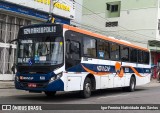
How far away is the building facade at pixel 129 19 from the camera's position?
150 ft

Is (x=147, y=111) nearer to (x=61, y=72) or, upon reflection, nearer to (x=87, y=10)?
(x=61, y=72)

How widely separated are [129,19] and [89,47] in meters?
33.4

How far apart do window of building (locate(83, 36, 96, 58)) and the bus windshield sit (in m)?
2.05

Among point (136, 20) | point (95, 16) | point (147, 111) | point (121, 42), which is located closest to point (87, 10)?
point (95, 16)

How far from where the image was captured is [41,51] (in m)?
14.2

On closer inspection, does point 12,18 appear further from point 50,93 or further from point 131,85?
point 50,93

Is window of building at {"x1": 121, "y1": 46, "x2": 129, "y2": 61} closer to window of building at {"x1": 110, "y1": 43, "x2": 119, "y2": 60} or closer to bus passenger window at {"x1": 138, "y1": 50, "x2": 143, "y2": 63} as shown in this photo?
window of building at {"x1": 110, "y1": 43, "x2": 119, "y2": 60}

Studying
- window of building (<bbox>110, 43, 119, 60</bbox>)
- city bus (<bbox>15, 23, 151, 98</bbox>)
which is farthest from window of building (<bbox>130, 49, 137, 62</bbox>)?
city bus (<bbox>15, 23, 151, 98</bbox>)

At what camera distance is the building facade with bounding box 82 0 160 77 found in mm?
45688

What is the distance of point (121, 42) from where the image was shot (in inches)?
800

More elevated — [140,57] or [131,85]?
[140,57]

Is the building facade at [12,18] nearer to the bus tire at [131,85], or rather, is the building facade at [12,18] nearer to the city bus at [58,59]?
the bus tire at [131,85]

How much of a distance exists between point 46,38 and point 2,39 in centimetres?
1082

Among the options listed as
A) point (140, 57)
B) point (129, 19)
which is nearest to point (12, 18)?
point (140, 57)
